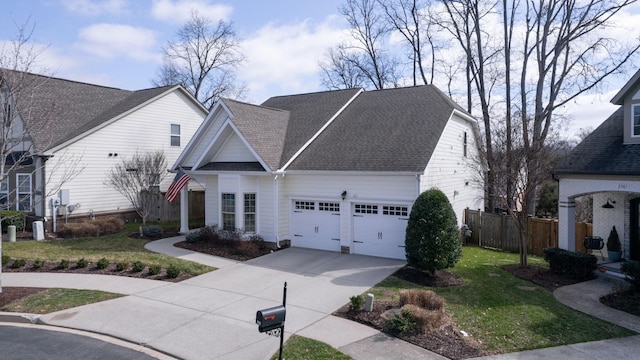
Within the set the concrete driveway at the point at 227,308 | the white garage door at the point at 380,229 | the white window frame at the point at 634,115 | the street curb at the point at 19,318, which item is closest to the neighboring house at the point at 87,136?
the street curb at the point at 19,318

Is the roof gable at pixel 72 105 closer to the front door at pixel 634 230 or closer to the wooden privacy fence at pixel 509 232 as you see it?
the wooden privacy fence at pixel 509 232

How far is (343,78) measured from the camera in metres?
41.1

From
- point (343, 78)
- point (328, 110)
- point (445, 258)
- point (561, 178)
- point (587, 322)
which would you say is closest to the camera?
point (587, 322)

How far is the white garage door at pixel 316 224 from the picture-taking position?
16.8 m

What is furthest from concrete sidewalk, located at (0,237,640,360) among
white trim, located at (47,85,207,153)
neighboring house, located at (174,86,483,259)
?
white trim, located at (47,85,207,153)

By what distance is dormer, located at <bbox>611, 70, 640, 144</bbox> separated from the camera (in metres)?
13.8

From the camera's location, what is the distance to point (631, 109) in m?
13.9

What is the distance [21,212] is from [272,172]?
12.4m

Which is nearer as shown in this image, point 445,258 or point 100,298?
point 100,298

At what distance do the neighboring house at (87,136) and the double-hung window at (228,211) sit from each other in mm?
7326

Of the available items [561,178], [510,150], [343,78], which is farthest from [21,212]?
[343,78]

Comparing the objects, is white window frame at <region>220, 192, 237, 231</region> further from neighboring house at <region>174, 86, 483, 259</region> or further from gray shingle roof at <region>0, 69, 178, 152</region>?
gray shingle roof at <region>0, 69, 178, 152</region>

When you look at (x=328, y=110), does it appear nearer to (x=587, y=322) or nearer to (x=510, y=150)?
(x=510, y=150)

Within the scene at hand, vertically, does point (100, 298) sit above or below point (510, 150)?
below
